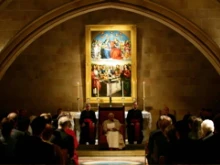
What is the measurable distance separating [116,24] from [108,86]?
172cm

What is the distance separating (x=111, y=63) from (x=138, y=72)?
2.57 feet

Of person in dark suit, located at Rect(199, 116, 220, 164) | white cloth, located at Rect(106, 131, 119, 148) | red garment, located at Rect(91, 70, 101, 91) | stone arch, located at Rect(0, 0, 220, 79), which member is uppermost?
stone arch, located at Rect(0, 0, 220, 79)

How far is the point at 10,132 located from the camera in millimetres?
6301

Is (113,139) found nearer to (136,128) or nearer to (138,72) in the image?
(136,128)

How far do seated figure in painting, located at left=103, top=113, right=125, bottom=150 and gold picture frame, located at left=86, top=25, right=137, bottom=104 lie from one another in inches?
98.6

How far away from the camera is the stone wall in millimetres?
14953

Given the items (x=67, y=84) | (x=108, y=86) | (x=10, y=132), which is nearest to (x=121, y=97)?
(x=108, y=86)

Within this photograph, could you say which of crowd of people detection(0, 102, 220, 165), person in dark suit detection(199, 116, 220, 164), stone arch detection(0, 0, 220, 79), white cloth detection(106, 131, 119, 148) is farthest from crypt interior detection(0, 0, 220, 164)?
person in dark suit detection(199, 116, 220, 164)

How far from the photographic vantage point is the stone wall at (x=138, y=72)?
49.1ft

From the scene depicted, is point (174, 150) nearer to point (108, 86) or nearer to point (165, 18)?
point (165, 18)

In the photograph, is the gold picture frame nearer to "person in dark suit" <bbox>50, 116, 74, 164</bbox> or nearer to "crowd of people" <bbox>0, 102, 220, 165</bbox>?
"crowd of people" <bbox>0, 102, 220, 165</bbox>

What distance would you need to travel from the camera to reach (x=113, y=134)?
12203mm

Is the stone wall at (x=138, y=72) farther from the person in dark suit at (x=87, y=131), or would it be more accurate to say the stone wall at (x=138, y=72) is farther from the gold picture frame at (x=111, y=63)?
the person in dark suit at (x=87, y=131)

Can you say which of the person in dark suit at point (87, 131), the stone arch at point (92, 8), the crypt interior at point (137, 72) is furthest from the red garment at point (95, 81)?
the stone arch at point (92, 8)
